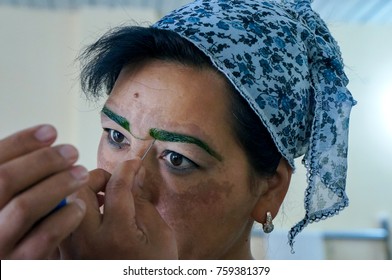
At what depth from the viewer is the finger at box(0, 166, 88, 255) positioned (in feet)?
1.56

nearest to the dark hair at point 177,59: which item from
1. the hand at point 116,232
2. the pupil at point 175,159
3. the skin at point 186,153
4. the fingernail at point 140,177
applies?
the skin at point 186,153

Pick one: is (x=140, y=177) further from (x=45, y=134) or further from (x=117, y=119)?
(x=45, y=134)

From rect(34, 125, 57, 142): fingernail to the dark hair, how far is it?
0.48 m

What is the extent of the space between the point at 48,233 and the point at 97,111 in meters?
2.29

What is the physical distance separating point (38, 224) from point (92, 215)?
0.13 metres

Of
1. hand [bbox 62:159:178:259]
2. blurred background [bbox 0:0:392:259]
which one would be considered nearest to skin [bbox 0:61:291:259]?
hand [bbox 62:159:178:259]

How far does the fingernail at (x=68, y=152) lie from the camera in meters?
0.48

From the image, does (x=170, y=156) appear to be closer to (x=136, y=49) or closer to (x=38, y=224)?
(x=136, y=49)

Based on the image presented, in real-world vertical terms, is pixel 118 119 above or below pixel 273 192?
above

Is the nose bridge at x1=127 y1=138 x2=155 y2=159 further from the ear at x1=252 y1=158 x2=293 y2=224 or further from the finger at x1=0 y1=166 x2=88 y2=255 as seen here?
the finger at x1=0 y1=166 x2=88 y2=255

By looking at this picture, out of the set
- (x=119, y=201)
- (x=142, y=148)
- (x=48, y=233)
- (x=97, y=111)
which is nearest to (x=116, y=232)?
(x=119, y=201)

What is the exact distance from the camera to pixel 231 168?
3.06 ft

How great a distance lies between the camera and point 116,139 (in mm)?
958
